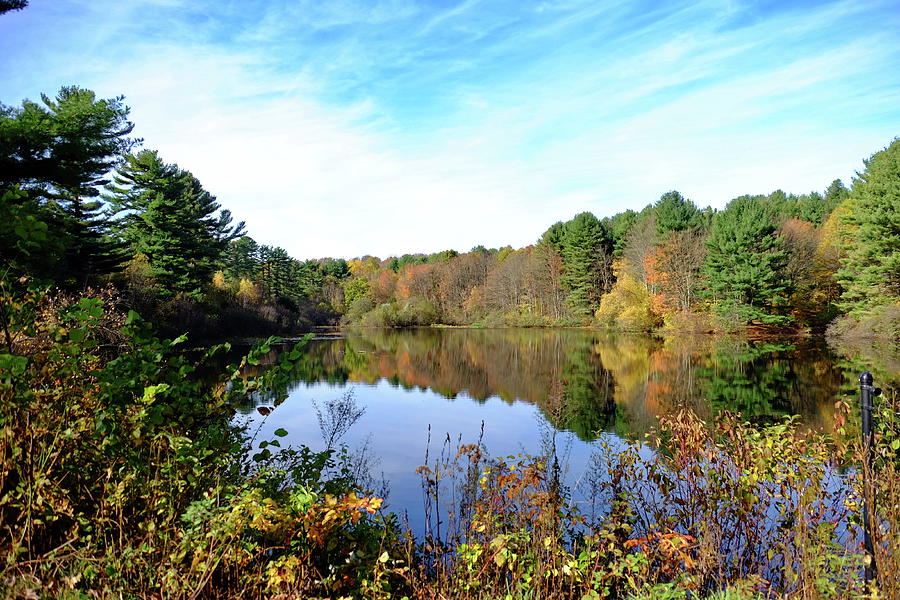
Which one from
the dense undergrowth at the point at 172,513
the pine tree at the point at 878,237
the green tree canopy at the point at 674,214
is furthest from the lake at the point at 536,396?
the green tree canopy at the point at 674,214

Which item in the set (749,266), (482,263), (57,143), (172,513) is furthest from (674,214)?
(172,513)

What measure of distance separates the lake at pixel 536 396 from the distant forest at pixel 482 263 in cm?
542

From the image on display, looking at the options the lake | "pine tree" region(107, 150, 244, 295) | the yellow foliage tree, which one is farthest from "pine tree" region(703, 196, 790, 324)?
"pine tree" region(107, 150, 244, 295)

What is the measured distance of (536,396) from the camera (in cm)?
1680

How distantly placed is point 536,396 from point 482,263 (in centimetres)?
5237

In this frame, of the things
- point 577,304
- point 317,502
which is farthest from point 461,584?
point 577,304

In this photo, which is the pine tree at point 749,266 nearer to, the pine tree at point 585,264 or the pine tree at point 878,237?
the pine tree at point 878,237

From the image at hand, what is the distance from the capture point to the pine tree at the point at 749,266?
3400cm

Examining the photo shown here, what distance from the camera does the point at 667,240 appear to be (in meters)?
44.8

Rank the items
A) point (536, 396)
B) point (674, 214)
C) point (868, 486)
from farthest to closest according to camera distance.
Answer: point (674, 214), point (536, 396), point (868, 486)

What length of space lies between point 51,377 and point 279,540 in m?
1.72

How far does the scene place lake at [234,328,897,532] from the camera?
10.4 meters

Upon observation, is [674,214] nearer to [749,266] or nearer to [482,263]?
[749,266]

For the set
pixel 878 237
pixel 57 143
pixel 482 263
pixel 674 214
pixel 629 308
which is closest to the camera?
pixel 57 143
